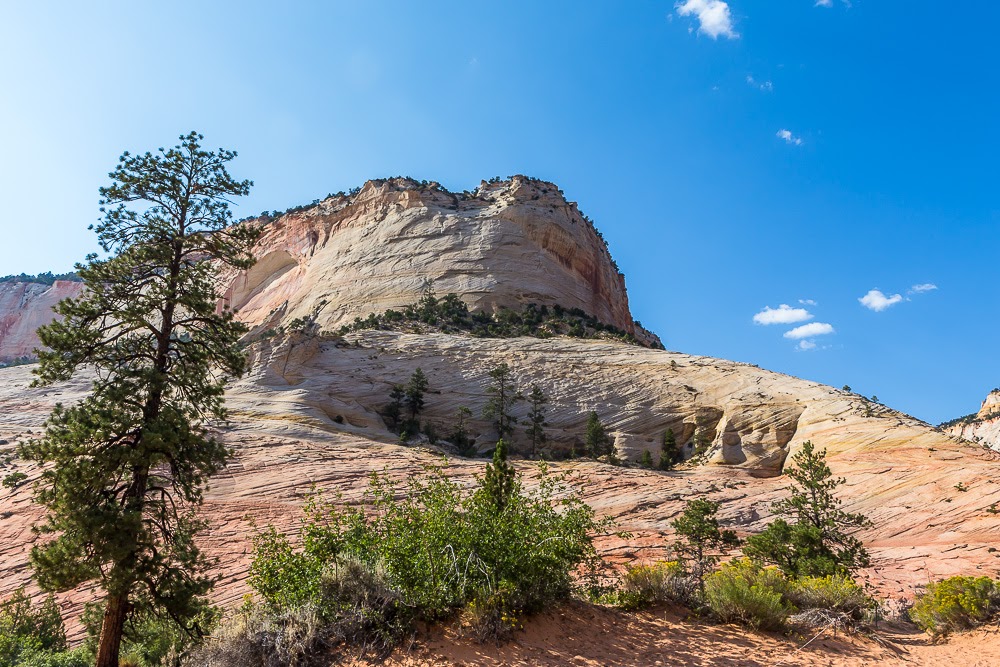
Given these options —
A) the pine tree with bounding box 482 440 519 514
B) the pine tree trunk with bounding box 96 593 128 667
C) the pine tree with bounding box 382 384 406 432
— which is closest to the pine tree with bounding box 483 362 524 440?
the pine tree with bounding box 382 384 406 432

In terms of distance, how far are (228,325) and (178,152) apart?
10.8 ft

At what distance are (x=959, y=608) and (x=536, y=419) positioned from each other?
1081 inches

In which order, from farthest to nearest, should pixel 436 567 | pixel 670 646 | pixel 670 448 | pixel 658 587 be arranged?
pixel 670 448
pixel 658 587
pixel 436 567
pixel 670 646

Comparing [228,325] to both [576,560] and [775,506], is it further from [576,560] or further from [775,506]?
[775,506]

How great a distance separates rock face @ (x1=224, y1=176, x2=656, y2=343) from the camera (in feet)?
211

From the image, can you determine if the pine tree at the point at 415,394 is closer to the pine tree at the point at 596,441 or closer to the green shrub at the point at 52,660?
the pine tree at the point at 596,441

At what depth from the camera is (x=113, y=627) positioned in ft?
31.0

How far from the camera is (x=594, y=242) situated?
85.6 meters

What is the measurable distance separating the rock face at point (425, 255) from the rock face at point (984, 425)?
158ft

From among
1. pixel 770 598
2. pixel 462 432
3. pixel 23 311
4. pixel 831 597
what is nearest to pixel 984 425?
pixel 462 432

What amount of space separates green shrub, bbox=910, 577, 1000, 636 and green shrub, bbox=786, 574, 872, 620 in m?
0.87

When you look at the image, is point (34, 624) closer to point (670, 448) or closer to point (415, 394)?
point (415, 394)

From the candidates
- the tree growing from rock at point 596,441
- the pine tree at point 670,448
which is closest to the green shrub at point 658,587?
the tree growing from rock at point 596,441

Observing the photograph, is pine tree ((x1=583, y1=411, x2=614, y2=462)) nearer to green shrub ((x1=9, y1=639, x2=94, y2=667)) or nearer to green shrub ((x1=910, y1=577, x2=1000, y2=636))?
green shrub ((x1=910, y1=577, x2=1000, y2=636))
